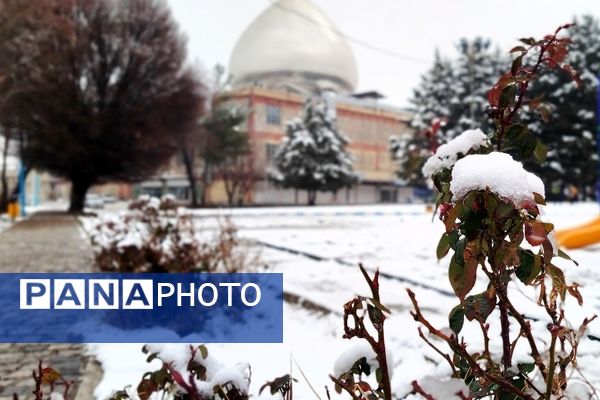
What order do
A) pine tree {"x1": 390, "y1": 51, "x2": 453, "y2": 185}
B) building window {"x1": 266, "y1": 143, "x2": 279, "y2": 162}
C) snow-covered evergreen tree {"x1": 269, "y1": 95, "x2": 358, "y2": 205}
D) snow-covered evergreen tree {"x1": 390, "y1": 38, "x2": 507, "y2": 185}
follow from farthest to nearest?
building window {"x1": 266, "y1": 143, "x2": 279, "y2": 162} < snow-covered evergreen tree {"x1": 269, "y1": 95, "x2": 358, "y2": 205} < pine tree {"x1": 390, "y1": 51, "x2": 453, "y2": 185} < snow-covered evergreen tree {"x1": 390, "y1": 38, "x2": 507, "y2": 185}

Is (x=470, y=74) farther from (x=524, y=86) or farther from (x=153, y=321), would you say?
(x=524, y=86)

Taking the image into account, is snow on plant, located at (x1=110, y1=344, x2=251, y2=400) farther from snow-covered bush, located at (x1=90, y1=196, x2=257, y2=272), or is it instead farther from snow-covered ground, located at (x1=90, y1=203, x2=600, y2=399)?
snow-covered bush, located at (x1=90, y1=196, x2=257, y2=272)

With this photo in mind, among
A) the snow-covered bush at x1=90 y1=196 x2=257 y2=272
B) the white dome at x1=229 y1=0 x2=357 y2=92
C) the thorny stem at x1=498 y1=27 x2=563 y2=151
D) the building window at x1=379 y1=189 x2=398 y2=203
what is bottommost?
the building window at x1=379 y1=189 x2=398 y2=203

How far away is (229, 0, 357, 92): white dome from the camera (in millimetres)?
44281

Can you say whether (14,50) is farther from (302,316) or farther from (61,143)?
(302,316)

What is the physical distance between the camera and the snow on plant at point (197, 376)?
1221 mm

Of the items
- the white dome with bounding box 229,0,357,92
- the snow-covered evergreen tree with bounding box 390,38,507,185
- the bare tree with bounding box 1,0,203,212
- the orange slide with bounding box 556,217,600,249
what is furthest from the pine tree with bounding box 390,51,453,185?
the orange slide with bounding box 556,217,600,249

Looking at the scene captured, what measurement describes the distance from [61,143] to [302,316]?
23.5 m

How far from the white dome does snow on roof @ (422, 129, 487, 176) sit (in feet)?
142

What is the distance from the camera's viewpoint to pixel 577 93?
28938 millimetres

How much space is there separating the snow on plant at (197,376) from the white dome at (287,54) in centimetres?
4327

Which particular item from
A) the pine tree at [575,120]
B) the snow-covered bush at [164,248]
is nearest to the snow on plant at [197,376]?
the snow-covered bush at [164,248]

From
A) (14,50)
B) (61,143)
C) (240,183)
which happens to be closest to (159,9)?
(61,143)

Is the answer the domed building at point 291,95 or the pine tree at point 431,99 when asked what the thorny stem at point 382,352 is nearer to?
the pine tree at point 431,99
